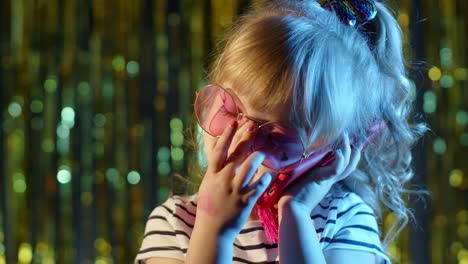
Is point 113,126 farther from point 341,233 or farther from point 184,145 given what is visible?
point 341,233

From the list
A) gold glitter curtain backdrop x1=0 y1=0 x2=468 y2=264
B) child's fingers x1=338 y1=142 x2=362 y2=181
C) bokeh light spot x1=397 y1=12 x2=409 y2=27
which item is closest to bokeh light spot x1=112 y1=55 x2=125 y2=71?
gold glitter curtain backdrop x1=0 y1=0 x2=468 y2=264

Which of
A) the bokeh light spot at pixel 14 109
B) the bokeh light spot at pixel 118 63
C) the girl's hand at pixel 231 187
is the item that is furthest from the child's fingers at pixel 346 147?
the bokeh light spot at pixel 14 109

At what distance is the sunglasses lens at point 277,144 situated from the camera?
0.75 m

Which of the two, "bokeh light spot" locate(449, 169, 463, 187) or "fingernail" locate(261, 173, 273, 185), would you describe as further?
"bokeh light spot" locate(449, 169, 463, 187)

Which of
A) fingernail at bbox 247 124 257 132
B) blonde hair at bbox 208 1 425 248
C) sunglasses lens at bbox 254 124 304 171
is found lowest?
sunglasses lens at bbox 254 124 304 171

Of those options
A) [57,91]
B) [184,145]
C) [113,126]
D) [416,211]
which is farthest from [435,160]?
[57,91]

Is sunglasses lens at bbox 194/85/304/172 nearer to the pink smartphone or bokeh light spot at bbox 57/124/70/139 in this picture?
the pink smartphone

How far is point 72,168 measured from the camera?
1542mm

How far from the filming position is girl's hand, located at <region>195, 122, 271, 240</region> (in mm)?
751

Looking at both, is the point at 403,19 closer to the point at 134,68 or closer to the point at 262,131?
the point at 134,68

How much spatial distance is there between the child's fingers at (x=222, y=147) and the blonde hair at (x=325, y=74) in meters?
0.04

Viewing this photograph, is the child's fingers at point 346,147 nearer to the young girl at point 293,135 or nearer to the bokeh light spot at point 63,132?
the young girl at point 293,135

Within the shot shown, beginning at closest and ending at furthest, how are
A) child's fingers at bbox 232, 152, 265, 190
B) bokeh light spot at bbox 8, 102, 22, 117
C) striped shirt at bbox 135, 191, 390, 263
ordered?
child's fingers at bbox 232, 152, 265, 190 < striped shirt at bbox 135, 191, 390, 263 < bokeh light spot at bbox 8, 102, 22, 117

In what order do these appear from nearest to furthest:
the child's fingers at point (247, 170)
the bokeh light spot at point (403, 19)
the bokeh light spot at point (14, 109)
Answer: the child's fingers at point (247, 170) → the bokeh light spot at point (403, 19) → the bokeh light spot at point (14, 109)
